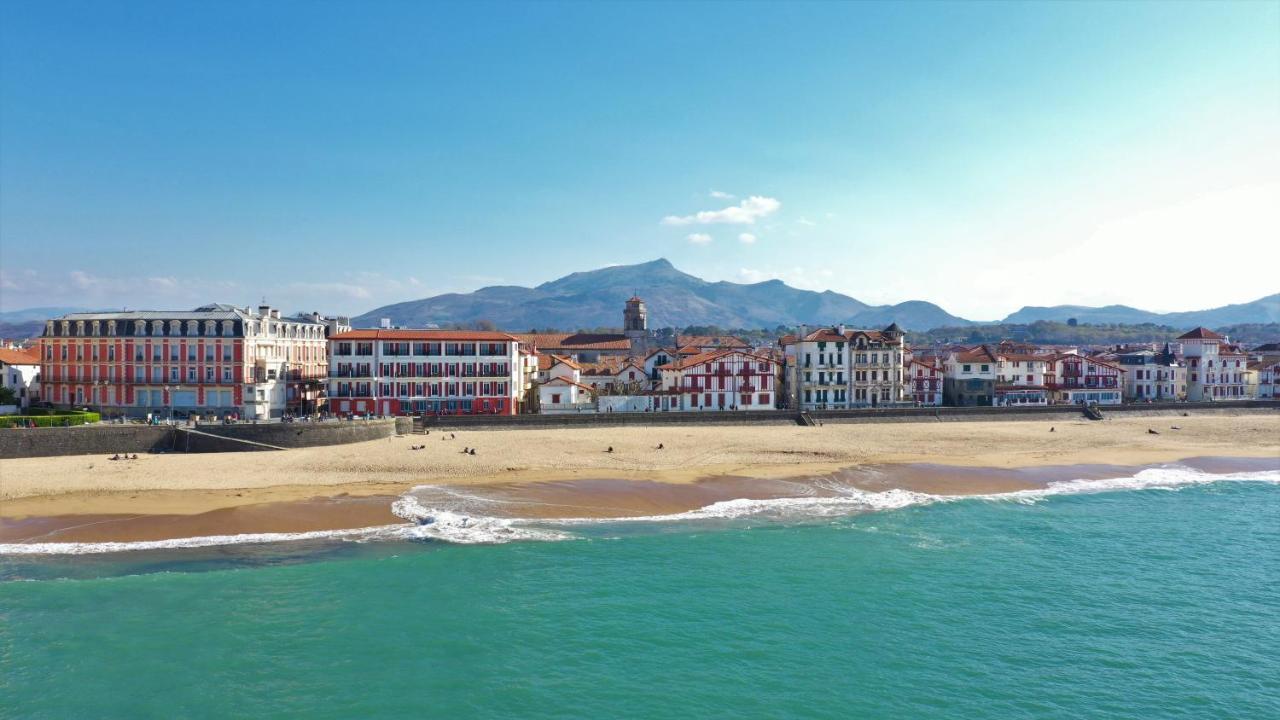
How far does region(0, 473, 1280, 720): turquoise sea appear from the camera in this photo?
65.6 feet

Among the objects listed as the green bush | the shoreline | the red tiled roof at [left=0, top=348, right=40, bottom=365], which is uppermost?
the red tiled roof at [left=0, top=348, right=40, bottom=365]

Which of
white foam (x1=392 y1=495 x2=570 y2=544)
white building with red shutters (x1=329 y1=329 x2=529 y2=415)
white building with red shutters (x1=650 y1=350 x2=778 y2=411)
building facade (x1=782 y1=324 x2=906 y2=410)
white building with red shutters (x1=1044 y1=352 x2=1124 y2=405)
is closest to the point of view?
white foam (x1=392 y1=495 x2=570 y2=544)

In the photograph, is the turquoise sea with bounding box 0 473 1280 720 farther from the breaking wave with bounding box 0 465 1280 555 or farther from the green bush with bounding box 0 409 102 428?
the green bush with bounding box 0 409 102 428

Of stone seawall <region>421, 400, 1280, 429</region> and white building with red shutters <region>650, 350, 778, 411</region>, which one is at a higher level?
white building with red shutters <region>650, 350, 778, 411</region>

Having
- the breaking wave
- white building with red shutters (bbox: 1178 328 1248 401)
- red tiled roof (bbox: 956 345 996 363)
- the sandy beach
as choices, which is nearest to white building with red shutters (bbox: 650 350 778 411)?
the sandy beach

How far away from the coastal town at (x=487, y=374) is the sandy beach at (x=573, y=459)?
729 cm

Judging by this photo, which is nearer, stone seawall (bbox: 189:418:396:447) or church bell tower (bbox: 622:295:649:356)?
stone seawall (bbox: 189:418:396:447)

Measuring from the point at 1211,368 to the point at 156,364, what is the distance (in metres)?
109

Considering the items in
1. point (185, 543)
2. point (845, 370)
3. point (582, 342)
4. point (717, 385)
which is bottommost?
point (185, 543)

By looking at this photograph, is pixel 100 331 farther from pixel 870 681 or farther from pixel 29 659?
pixel 870 681

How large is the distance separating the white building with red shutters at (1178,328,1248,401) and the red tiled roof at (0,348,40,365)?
11895cm

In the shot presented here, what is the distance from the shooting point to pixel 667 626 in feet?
80.3

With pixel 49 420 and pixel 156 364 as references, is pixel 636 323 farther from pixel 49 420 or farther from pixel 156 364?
pixel 49 420

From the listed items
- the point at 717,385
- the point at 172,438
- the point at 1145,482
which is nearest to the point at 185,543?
the point at 172,438
